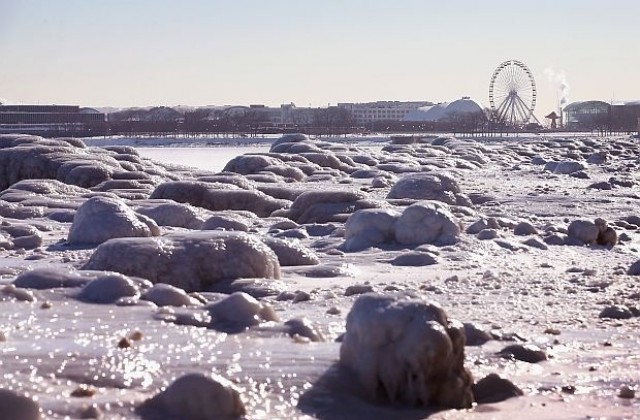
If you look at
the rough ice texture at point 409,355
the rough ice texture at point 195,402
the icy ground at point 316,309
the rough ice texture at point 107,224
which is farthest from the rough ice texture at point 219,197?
the rough ice texture at point 195,402

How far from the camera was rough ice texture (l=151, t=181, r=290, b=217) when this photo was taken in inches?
414

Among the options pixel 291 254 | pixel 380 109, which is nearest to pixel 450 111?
pixel 380 109

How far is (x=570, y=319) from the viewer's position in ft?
15.0

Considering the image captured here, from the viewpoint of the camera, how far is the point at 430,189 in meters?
11.1

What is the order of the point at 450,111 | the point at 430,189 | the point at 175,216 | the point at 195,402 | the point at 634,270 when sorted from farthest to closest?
the point at 450,111
the point at 430,189
the point at 175,216
the point at 634,270
the point at 195,402

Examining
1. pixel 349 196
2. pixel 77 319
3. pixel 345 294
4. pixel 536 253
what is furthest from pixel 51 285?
pixel 349 196

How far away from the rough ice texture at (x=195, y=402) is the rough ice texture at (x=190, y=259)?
222cm

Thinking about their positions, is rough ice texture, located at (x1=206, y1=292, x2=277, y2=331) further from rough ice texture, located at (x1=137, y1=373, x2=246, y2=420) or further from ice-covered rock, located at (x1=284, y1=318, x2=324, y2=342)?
rough ice texture, located at (x1=137, y1=373, x2=246, y2=420)

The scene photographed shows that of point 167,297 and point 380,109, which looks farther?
point 380,109

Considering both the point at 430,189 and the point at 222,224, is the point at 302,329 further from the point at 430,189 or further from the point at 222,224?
the point at 430,189

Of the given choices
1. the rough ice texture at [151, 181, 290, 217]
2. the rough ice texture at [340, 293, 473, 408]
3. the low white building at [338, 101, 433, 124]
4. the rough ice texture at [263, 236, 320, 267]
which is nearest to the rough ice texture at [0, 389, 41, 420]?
the rough ice texture at [340, 293, 473, 408]

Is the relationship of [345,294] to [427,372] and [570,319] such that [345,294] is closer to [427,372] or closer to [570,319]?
[570,319]

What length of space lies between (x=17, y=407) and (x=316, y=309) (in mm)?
2142

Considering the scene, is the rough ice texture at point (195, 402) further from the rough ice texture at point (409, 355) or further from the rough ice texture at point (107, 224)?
the rough ice texture at point (107, 224)
